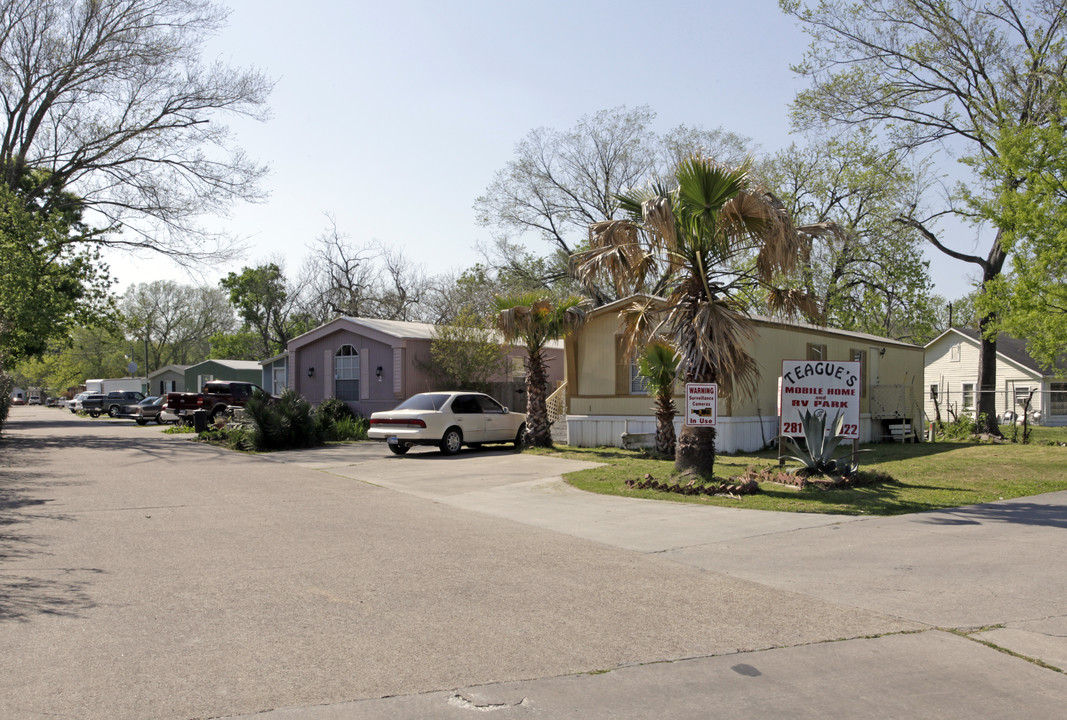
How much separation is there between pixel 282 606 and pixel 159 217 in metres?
27.9

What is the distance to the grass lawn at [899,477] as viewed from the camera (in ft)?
39.6

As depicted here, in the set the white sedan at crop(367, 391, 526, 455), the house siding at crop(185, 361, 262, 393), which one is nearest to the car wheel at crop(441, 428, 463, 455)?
the white sedan at crop(367, 391, 526, 455)

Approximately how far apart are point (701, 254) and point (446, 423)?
9.03 m

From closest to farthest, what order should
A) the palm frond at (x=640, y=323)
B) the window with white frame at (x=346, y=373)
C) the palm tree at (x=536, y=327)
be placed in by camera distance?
the palm frond at (x=640, y=323) < the palm tree at (x=536, y=327) < the window with white frame at (x=346, y=373)

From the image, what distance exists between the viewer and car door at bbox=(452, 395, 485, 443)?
20609mm

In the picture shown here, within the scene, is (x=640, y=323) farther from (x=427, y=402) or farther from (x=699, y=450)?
(x=427, y=402)

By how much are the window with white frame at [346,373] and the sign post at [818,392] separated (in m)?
18.7

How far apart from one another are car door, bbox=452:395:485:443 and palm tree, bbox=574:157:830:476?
7258mm

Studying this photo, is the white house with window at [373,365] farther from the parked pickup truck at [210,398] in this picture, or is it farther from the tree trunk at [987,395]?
the tree trunk at [987,395]

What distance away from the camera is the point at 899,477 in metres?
15.3

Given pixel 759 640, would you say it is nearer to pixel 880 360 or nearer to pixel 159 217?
pixel 880 360

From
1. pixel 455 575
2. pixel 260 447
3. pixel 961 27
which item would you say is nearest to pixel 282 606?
pixel 455 575

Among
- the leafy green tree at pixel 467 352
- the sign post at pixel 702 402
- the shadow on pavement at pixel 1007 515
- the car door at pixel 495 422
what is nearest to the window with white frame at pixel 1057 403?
the leafy green tree at pixel 467 352

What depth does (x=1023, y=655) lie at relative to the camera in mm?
5383
